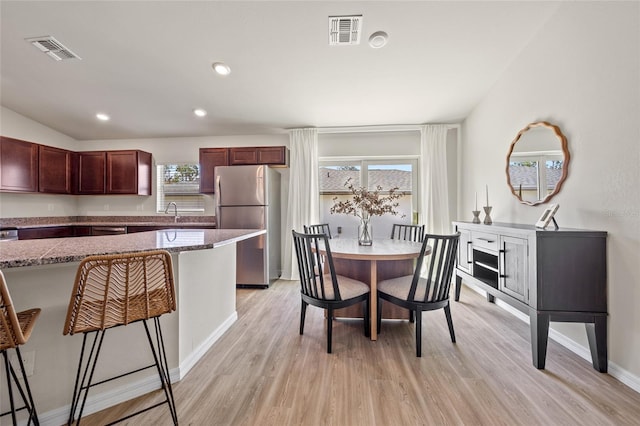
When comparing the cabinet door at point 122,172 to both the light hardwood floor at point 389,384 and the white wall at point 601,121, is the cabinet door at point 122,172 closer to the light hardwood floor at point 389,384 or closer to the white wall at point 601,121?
the light hardwood floor at point 389,384

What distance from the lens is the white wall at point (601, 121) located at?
1.59 metres

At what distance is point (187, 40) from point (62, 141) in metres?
3.72

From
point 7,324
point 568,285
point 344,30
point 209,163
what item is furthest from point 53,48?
point 568,285

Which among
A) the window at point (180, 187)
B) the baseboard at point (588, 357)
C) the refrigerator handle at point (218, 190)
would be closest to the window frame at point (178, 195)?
the window at point (180, 187)

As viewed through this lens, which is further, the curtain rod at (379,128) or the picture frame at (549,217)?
the curtain rod at (379,128)

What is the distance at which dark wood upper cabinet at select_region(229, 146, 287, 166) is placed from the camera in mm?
4031

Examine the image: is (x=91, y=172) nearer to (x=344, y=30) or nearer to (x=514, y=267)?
(x=344, y=30)

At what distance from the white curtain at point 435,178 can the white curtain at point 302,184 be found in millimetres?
1685

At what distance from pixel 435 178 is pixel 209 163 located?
353 cm

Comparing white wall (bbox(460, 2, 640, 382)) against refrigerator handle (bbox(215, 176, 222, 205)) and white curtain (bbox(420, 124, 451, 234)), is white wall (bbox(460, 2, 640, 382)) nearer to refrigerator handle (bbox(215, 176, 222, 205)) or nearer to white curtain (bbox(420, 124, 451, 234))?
white curtain (bbox(420, 124, 451, 234))

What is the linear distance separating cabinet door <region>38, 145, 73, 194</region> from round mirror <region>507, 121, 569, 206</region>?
6323 mm

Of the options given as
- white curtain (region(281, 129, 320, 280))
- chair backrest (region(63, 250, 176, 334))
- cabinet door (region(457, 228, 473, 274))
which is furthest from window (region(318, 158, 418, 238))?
chair backrest (region(63, 250, 176, 334))

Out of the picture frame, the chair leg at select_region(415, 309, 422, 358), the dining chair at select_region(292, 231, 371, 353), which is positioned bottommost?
the chair leg at select_region(415, 309, 422, 358)

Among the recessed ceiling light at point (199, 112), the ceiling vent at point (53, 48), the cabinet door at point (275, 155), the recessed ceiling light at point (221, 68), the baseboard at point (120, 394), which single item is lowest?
the baseboard at point (120, 394)
